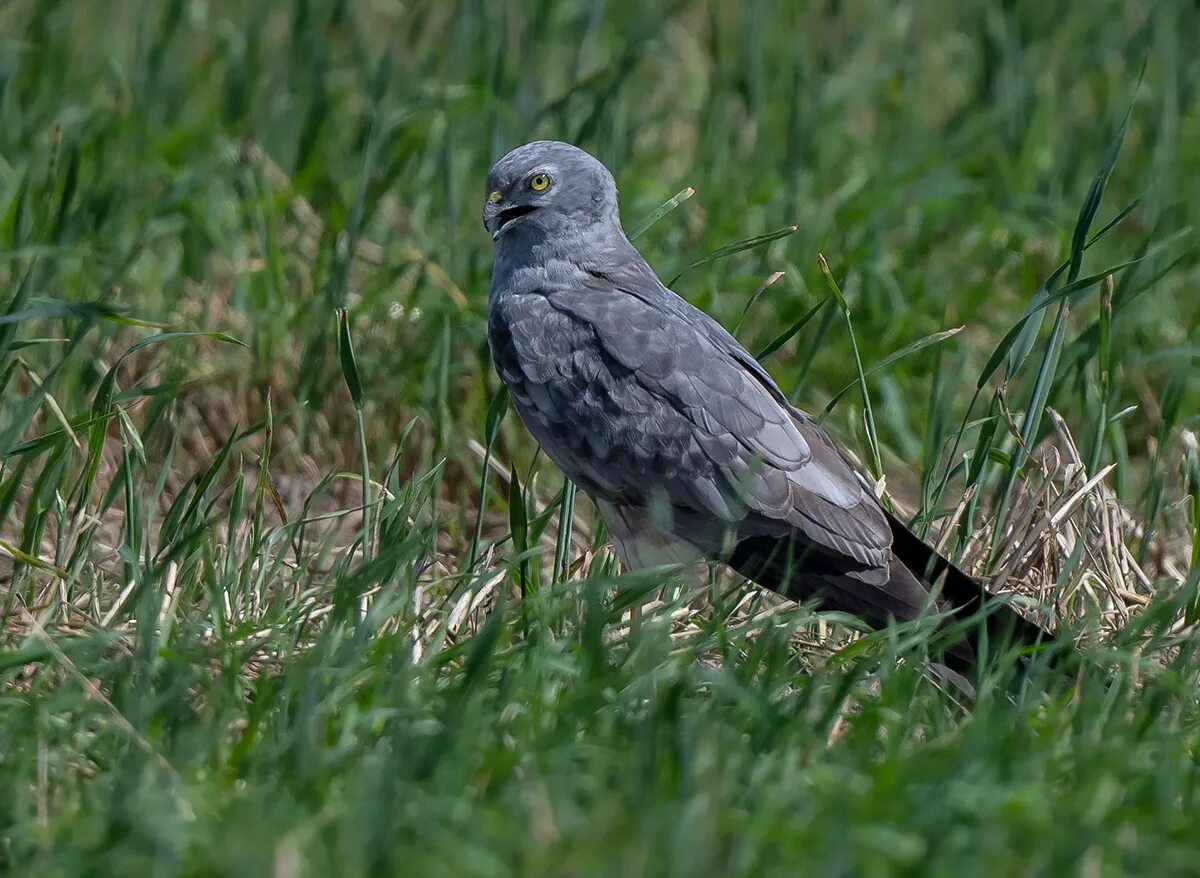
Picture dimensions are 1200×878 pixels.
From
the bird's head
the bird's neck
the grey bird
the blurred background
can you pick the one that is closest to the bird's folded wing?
the grey bird

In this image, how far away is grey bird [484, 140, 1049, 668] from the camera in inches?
140

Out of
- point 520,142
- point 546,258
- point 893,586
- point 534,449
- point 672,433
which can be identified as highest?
point 520,142

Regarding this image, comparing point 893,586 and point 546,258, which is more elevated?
point 546,258

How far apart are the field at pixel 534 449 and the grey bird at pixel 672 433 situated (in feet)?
0.42

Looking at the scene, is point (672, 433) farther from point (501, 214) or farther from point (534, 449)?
point (534, 449)

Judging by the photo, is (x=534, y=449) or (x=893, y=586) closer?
(x=893, y=586)

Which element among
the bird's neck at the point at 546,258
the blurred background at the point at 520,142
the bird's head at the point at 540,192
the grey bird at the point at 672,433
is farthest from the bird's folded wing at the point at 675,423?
the blurred background at the point at 520,142

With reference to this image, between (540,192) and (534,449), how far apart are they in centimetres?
111

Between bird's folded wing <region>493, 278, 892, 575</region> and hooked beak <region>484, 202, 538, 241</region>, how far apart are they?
24cm

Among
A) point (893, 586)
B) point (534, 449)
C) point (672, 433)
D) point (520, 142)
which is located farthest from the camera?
point (520, 142)

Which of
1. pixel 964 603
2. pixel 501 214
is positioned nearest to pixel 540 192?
pixel 501 214

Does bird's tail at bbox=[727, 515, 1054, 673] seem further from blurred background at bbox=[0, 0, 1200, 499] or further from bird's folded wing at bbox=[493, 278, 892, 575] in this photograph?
blurred background at bbox=[0, 0, 1200, 499]

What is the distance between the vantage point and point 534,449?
4.89 metres

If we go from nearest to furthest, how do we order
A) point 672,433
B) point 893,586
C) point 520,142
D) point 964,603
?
point 964,603 → point 893,586 → point 672,433 → point 520,142
